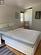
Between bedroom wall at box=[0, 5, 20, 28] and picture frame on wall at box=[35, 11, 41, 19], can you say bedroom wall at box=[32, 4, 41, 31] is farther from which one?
bedroom wall at box=[0, 5, 20, 28]

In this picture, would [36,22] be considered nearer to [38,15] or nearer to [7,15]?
[38,15]

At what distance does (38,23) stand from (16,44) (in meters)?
3.66

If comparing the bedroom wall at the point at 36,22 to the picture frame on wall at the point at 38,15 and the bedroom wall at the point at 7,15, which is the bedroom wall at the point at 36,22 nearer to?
the picture frame on wall at the point at 38,15

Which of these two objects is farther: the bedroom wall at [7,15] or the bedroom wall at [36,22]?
the bedroom wall at [36,22]

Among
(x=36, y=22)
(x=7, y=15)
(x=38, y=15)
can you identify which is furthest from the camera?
(x=36, y=22)

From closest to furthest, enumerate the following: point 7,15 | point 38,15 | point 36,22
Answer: point 7,15 → point 38,15 → point 36,22

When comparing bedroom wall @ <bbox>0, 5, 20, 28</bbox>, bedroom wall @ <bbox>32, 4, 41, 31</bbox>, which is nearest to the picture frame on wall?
bedroom wall @ <bbox>32, 4, 41, 31</bbox>

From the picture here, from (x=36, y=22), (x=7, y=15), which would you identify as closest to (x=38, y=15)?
(x=36, y=22)

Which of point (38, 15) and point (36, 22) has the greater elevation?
point (38, 15)

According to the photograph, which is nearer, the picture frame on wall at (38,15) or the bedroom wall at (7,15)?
the bedroom wall at (7,15)

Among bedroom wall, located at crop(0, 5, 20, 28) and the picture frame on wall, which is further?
the picture frame on wall

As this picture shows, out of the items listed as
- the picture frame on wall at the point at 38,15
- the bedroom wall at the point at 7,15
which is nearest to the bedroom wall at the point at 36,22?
the picture frame on wall at the point at 38,15

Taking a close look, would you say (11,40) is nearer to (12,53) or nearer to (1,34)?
(12,53)

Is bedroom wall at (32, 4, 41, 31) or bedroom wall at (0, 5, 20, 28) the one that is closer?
bedroom wall at (0, 5, 20, 28)
